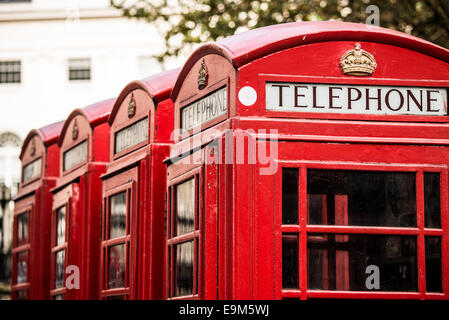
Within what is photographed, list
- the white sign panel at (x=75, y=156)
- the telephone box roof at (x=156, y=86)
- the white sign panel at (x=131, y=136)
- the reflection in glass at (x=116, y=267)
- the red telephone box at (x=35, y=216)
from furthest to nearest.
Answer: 1. the red telephone box at (x=35, y=216)
2. the white sign panel at (x=75, y=156)
3. the reflection in glass at (x=116, y=267)
4. the white sign panel at (x=131, y=136)
5. the telephone box roof at (x=156, y=86)

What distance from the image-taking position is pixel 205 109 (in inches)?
226

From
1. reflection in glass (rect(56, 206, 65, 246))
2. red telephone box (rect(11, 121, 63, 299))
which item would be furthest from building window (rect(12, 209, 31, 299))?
reflection in glass (rect(56, 206, 65, 246))

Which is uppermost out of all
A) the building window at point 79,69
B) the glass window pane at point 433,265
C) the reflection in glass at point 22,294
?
the building window at point 79,69

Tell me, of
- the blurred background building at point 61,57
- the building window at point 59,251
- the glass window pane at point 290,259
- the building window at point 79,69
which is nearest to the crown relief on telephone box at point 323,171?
the glass window pane at point 290,259

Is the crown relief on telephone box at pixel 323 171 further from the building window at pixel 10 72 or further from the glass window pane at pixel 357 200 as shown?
the building window at pixel 10 72

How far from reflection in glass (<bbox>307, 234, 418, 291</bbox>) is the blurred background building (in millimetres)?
29058

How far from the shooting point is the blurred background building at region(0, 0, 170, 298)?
112ft

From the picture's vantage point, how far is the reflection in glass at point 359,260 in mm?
5164

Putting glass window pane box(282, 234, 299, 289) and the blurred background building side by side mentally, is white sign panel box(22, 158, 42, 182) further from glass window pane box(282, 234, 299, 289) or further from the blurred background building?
the blurred background building

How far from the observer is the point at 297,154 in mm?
5215

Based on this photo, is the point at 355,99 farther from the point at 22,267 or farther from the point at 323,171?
the point at 22,267

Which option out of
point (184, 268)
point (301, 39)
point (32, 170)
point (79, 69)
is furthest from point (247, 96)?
point (79, 69)

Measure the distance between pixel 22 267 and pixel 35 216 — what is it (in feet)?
2.97
